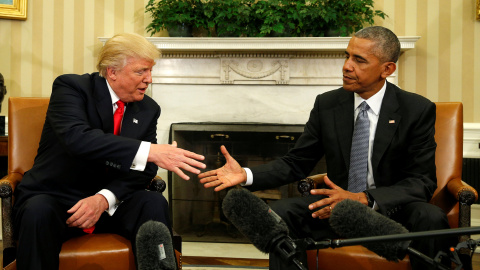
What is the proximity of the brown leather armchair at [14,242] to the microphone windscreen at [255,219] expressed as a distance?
1.05 meters

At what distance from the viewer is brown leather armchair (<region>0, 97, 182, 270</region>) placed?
1.93m

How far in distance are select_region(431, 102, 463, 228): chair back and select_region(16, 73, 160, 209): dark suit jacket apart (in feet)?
4.87

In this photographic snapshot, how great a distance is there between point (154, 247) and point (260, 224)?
1.41 ft

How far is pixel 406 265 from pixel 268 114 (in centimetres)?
233

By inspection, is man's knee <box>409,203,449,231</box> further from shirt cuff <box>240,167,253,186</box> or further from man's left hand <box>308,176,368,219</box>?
shirt cuff <box>240,167,253,186</box>

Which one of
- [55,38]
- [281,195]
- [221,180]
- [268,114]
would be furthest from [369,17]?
[55,38]

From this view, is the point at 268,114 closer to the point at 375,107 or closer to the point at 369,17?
the point at 369,17

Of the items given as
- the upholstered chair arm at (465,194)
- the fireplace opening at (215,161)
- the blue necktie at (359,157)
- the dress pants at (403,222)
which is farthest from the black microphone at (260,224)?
the fireplace opening at (215,161)

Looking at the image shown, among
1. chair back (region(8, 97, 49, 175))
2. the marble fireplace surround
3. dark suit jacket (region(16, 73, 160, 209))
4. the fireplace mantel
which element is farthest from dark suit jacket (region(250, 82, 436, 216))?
the marble fireplace surround

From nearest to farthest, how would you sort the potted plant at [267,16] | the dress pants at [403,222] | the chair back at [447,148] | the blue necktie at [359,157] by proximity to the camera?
1. the dress pants at [403,222]
2. the blue necktie at [359,157]
3. the chair back at [447,148]
4. the potted plant at [267,16]

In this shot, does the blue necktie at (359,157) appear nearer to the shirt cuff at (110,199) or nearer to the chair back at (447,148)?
the chair back at (447,148)

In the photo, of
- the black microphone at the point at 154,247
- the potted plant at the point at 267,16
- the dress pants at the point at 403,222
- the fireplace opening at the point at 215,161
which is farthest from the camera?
the fireplace opening at the point at 215,161

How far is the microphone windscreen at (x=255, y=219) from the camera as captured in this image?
0.93 m

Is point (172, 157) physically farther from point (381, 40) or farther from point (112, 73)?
point (381, 40)
